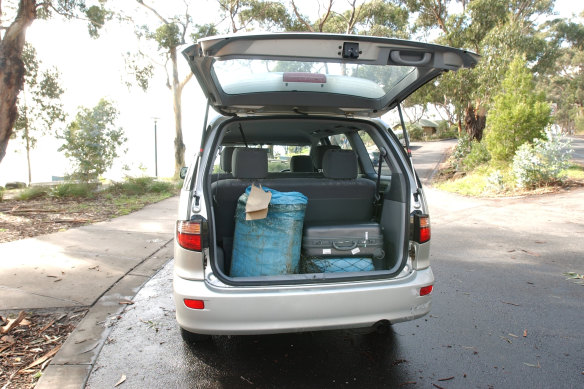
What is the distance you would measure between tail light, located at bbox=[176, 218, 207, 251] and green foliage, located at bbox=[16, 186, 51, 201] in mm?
10172

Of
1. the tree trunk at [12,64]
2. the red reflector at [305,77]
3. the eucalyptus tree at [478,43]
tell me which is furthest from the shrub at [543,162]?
the tree trunk at [12,64]

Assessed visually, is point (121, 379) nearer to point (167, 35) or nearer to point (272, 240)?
point (272, 240)

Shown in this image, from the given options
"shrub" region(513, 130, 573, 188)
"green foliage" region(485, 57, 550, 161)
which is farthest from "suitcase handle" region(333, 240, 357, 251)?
"green foliage" region(485, 57, 550, 161)

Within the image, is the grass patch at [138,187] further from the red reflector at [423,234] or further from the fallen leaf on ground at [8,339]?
the red reflector at [423,234]

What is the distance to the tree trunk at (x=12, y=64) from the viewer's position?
27.1 feet

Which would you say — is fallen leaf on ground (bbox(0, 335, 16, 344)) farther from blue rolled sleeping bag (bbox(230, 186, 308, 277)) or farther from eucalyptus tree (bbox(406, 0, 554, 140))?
eucalyptus tree (bbox(406, 0, 554, 140))

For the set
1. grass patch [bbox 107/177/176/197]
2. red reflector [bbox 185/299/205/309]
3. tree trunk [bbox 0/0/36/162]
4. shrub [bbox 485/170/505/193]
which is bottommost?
grass patch [bbox 107/177/176/197]

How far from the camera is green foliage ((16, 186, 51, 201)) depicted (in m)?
10.5

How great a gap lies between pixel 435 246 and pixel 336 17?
60.1 ft

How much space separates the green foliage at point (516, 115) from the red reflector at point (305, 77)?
10509 millimetres

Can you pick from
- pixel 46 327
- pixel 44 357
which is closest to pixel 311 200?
pixel 44 357

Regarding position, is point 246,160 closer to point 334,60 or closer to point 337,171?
point 337,171

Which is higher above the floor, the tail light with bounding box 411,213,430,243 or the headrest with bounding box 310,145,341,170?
the headrest with bounding box 310,145,341,170

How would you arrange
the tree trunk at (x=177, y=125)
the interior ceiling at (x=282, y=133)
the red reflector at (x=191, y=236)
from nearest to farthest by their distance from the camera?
the red reflector at (x=191, y=236) < the interior ceiling at (x=282, y=133) < the tree trunk at (x=177, y=125)
